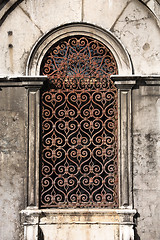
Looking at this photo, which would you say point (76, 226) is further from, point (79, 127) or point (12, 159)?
point (79, 127)

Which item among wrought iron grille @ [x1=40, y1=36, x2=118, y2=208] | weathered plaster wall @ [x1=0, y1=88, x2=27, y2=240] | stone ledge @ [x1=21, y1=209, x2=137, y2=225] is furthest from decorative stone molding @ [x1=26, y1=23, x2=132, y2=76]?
stone ledge @ [x1=21, y1=209, x2=137, y2=225]

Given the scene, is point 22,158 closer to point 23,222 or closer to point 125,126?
point 23,222

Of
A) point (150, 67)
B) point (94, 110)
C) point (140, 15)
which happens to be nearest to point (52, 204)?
point (94, 110)

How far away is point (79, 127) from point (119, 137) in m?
0.73

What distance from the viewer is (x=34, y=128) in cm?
641

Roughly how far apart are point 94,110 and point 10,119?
1494 millimetres

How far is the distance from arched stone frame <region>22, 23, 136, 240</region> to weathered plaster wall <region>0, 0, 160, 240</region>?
0.37ft

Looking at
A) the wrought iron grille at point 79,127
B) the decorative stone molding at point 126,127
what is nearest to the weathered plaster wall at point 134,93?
the decorative stone molding at point 126,127

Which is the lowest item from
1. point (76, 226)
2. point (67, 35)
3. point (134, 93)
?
point (76, 226)

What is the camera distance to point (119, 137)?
6.38 metres

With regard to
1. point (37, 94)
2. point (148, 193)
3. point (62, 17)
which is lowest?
point (148, 193)

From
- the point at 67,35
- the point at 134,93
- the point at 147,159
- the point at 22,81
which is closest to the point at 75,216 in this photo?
the point at 147,159

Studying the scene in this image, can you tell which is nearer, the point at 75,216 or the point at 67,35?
the point at 75,216

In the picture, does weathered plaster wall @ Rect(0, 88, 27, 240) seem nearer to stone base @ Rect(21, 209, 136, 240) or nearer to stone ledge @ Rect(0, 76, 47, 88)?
stone ledge @ Rect(0, 76, 47, 88)
